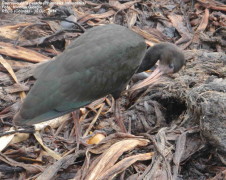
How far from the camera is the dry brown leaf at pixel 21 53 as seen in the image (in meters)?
5.05

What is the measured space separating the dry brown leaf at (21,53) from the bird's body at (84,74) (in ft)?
2.57

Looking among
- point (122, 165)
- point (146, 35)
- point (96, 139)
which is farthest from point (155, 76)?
point (122, 165)

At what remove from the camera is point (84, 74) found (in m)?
4.15

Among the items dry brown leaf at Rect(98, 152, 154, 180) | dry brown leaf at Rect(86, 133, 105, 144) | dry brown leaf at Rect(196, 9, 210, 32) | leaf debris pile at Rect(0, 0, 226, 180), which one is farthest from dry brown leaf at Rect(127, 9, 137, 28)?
dry brown leaf at Rect(98, 152, 154, 180)

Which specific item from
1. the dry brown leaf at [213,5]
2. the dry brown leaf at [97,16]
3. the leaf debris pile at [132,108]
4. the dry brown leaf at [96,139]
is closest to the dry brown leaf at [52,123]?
the leaf debris pile at [132,108]

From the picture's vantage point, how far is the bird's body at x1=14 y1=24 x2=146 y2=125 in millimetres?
3920

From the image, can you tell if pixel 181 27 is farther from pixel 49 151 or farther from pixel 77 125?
pixel 49 151

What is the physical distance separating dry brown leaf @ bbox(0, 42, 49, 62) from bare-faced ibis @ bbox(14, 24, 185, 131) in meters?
0.76

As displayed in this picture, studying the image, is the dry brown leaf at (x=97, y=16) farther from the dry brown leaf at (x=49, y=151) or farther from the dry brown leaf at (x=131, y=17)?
the dry brown leaf at (x=49, y=151)

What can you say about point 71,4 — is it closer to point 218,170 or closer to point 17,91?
point 17,91

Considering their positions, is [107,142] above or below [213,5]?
below

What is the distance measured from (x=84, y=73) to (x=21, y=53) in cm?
125

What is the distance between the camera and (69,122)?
4.63 meters

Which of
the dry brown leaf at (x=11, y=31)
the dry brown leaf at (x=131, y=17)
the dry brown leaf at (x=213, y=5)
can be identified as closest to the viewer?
the dry brown leaf at (x=11, y=31)
